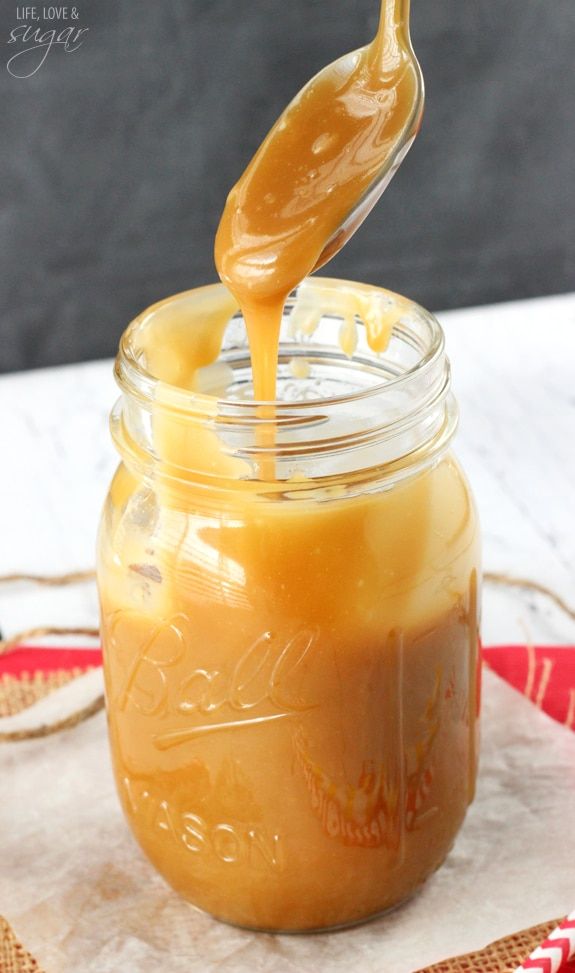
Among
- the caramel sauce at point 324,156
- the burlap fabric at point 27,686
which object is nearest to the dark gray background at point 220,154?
the burlap fabric at point 27,686

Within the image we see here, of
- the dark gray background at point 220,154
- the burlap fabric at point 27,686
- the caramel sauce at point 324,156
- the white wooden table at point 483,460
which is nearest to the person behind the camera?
the caramel sauce at point 324,156

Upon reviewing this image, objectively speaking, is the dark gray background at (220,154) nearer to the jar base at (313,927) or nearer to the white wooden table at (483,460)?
the white wooden table at (483,460)

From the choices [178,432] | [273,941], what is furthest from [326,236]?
[273,941]

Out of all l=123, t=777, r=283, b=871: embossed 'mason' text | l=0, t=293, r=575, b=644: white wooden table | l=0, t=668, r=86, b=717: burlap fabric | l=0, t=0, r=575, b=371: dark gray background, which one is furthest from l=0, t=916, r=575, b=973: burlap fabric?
l=0, t=0, r=575, b=371: dark gray background

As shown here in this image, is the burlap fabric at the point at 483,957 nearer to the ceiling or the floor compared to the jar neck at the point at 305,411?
nearer to the floor

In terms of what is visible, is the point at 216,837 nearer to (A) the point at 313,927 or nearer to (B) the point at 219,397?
(A) the point at 313,927
